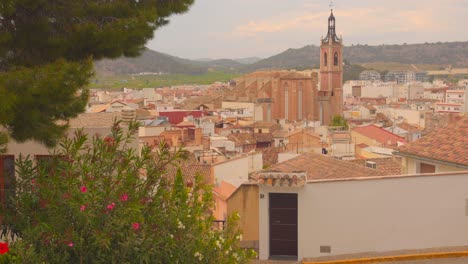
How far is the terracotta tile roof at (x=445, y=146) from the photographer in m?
11.5

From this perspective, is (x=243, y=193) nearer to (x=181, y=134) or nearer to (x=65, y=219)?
(x=65, y=219)

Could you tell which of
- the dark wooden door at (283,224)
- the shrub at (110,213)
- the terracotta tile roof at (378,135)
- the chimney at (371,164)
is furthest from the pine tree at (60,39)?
the terracotta tile roof at (378,135)

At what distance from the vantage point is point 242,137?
128ft

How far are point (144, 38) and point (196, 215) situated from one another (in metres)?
1.97

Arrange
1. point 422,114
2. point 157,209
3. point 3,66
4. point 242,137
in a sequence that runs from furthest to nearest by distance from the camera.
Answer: point 422,114
point 242,137
point 3,66
point 157,209

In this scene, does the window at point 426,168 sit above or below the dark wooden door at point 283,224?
above

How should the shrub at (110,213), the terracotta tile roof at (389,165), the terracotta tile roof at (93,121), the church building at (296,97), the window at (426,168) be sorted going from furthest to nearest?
1. the church building at (296,97)
2. the terracotta tile roof at (389,165)
3. the window at (426,168)
4. the terracotta tile roof at (93,121)
5. the shrub at (110,213)

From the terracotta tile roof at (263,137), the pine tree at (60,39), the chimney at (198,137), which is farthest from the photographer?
the terracotta tile roof at (263,137)

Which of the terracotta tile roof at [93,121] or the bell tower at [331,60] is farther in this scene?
the bell tower at [331,60]

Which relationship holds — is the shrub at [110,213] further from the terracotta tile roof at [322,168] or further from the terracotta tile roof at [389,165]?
the terracotta tile roof at [389,165]

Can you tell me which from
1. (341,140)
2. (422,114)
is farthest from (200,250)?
(422,114)

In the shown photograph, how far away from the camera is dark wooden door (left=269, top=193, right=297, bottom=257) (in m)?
9.40

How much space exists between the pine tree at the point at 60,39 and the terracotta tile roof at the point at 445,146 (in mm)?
7021

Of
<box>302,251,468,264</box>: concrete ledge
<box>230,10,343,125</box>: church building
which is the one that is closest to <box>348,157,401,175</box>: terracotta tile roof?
<box>302,251,468,264</box>: concrete ledge
